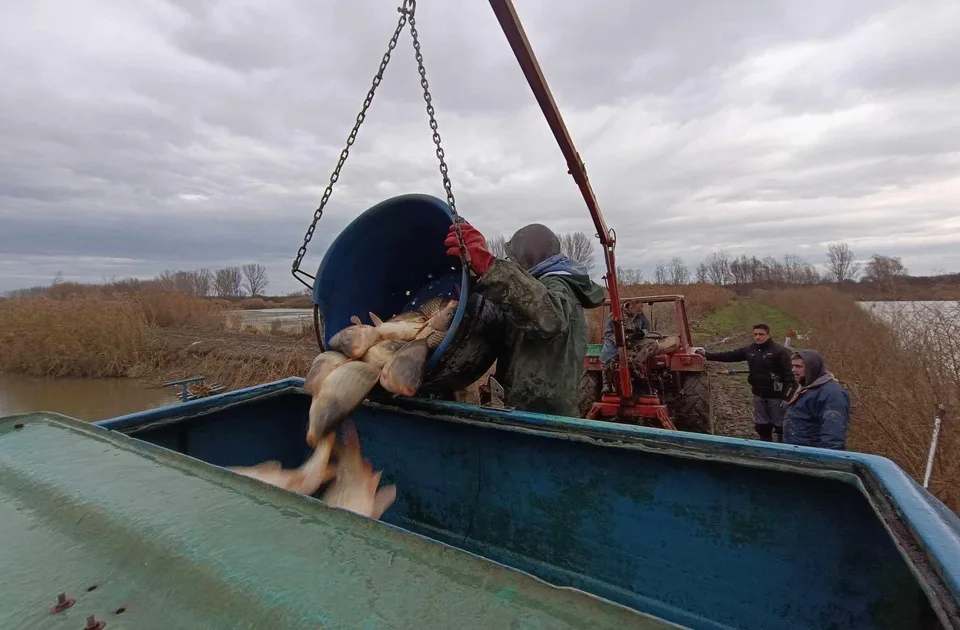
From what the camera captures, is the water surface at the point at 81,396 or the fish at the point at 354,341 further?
the water surface at the point at 81,396

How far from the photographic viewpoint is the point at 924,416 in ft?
19.3

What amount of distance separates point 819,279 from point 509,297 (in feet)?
246

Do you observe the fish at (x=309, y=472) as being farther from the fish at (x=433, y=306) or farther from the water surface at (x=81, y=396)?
the water surface at (x=81, y=396)

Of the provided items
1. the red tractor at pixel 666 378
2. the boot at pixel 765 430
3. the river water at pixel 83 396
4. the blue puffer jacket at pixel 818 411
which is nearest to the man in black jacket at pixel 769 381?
the boot at pixel 765 430

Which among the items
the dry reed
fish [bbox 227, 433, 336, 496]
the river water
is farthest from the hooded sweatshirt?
the dry reed

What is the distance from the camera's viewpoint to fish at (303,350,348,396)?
103 inches

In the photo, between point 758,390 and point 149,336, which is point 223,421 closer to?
point 758,390

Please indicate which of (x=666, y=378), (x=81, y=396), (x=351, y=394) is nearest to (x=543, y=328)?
(x=351, y=394)

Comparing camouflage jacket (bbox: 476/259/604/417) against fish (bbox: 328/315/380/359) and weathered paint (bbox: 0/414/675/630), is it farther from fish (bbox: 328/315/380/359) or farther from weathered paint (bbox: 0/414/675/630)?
weathered paint (bbox: 0/414/675/630)

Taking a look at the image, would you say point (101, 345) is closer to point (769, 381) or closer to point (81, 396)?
point (81, 396)

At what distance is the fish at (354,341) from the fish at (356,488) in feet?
1.54

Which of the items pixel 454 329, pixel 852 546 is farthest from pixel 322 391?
pixel 852 546

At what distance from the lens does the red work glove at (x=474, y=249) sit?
249 cm

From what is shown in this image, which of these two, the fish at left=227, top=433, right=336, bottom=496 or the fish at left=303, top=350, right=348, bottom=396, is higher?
the fish at left=303, top=350, right=348, bottom=396
